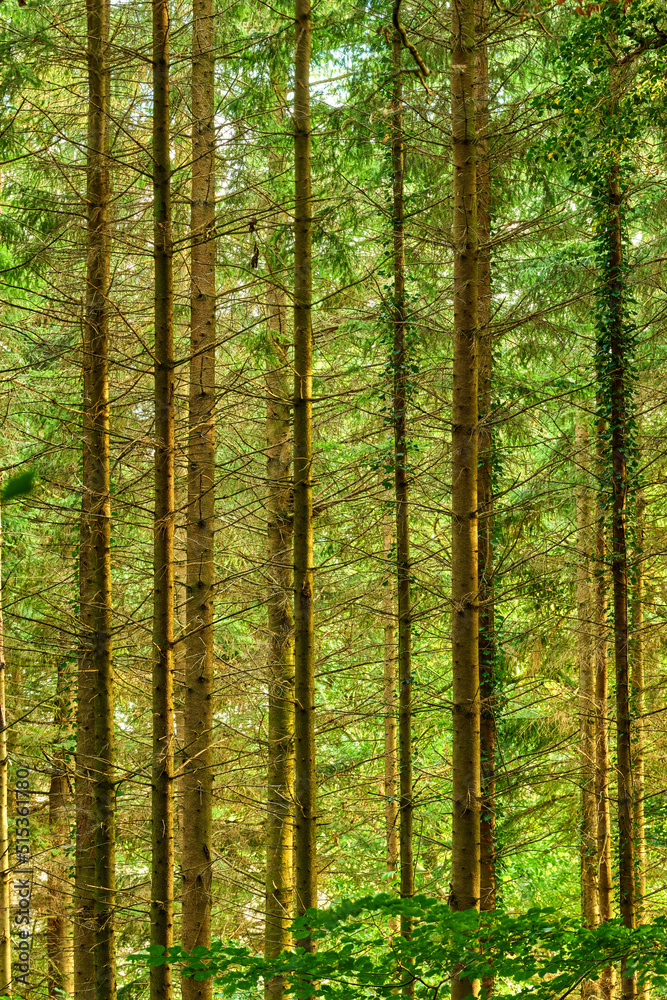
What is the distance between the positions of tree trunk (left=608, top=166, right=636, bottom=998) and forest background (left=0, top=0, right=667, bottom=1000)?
3 centimetres

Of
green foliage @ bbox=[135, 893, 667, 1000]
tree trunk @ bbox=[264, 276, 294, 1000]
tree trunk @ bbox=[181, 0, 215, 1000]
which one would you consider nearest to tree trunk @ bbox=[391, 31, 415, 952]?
tree trunk @ bbox=[264, 276, 294, 1000]

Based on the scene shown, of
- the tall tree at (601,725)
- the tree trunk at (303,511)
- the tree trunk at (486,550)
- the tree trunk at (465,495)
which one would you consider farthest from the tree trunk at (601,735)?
the tree trunk at (303,511)

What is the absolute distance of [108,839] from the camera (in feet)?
22.4

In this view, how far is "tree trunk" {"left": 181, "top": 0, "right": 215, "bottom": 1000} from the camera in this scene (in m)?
6.82

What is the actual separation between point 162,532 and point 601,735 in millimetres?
8734

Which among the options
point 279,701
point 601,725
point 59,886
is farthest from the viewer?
point 59,886

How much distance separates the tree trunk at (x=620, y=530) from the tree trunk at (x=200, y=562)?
13.8ft

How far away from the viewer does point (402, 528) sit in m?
9.14

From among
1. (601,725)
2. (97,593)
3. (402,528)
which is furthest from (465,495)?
(601,725)

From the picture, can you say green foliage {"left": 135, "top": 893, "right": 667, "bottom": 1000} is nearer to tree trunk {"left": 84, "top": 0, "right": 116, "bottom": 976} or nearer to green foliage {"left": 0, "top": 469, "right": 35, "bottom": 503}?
tree trunk {"left": 84, "top": 0, "right": 116, "bottom": 976}

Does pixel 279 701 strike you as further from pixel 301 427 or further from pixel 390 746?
pixel 301 427

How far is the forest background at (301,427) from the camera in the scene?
611 centimetres

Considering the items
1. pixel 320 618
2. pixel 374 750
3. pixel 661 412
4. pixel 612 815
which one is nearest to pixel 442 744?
pixel 374 750

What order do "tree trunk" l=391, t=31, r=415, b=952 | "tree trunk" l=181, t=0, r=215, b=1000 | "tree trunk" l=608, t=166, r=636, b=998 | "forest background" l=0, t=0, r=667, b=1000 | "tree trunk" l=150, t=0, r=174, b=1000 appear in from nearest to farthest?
1. "tree trunk" l=150, t=0, r=174, b=1000
2. "forest background" l=0, t=0, r=667, b=1000
3. "tree trunk" l=181, t=0, r=215, b=1000
4. "tree trunk" l=391, t=31, r=415, b=952
5. "tree trunk" l=608, t=166, r=636, b=998
